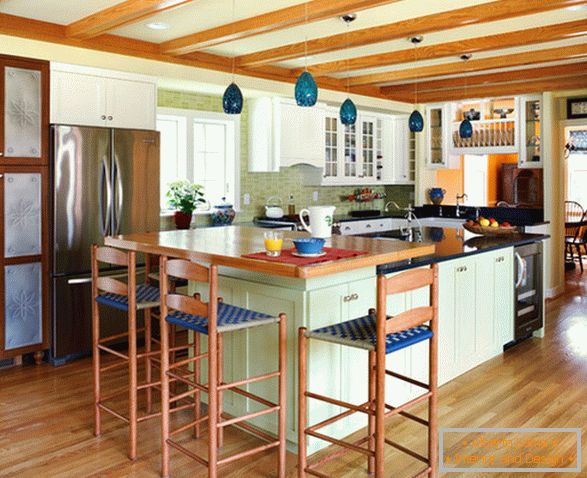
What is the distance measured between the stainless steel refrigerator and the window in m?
1.16

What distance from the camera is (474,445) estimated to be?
10.9ft

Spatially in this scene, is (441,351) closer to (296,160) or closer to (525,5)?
(525,5)

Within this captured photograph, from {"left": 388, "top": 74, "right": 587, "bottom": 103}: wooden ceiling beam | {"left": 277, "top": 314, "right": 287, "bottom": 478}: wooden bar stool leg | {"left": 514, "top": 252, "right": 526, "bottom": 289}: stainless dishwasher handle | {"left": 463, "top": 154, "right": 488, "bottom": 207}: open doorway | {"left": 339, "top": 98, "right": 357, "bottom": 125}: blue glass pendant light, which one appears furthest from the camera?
{"left": 463, "top": 154, "right": 488, "bottom": 207}: open doorway

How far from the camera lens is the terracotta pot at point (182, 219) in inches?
233

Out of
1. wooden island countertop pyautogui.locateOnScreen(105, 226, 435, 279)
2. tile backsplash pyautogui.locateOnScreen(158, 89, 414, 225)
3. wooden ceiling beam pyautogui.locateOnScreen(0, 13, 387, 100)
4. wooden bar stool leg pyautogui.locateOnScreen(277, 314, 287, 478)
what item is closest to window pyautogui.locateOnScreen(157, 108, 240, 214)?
A: tile backsplash pyautogui.locateOnScreen(158, 89, 414, 225)

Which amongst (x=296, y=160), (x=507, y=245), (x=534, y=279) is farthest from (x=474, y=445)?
(x=296, y=160)

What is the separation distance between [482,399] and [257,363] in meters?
1.56

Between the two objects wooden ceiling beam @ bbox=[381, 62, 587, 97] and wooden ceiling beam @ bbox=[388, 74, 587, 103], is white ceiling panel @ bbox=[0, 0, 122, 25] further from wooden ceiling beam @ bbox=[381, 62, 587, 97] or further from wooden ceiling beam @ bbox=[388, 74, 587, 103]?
wooden ceiling beam @ bbox=[388, 74, 587, 103]

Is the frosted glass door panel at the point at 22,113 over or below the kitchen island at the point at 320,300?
over

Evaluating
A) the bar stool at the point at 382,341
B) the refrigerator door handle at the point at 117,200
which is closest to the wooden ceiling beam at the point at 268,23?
the refrigerator door handle at the point at 117,200

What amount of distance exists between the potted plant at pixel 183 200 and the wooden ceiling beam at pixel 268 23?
1.26 m

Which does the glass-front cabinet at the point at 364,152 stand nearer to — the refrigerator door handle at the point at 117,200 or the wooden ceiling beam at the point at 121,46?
the wooden ceiling beam at the point at 121,46

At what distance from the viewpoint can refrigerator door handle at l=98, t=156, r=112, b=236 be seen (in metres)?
4.86

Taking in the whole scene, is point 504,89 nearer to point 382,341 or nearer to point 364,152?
point 364,152
